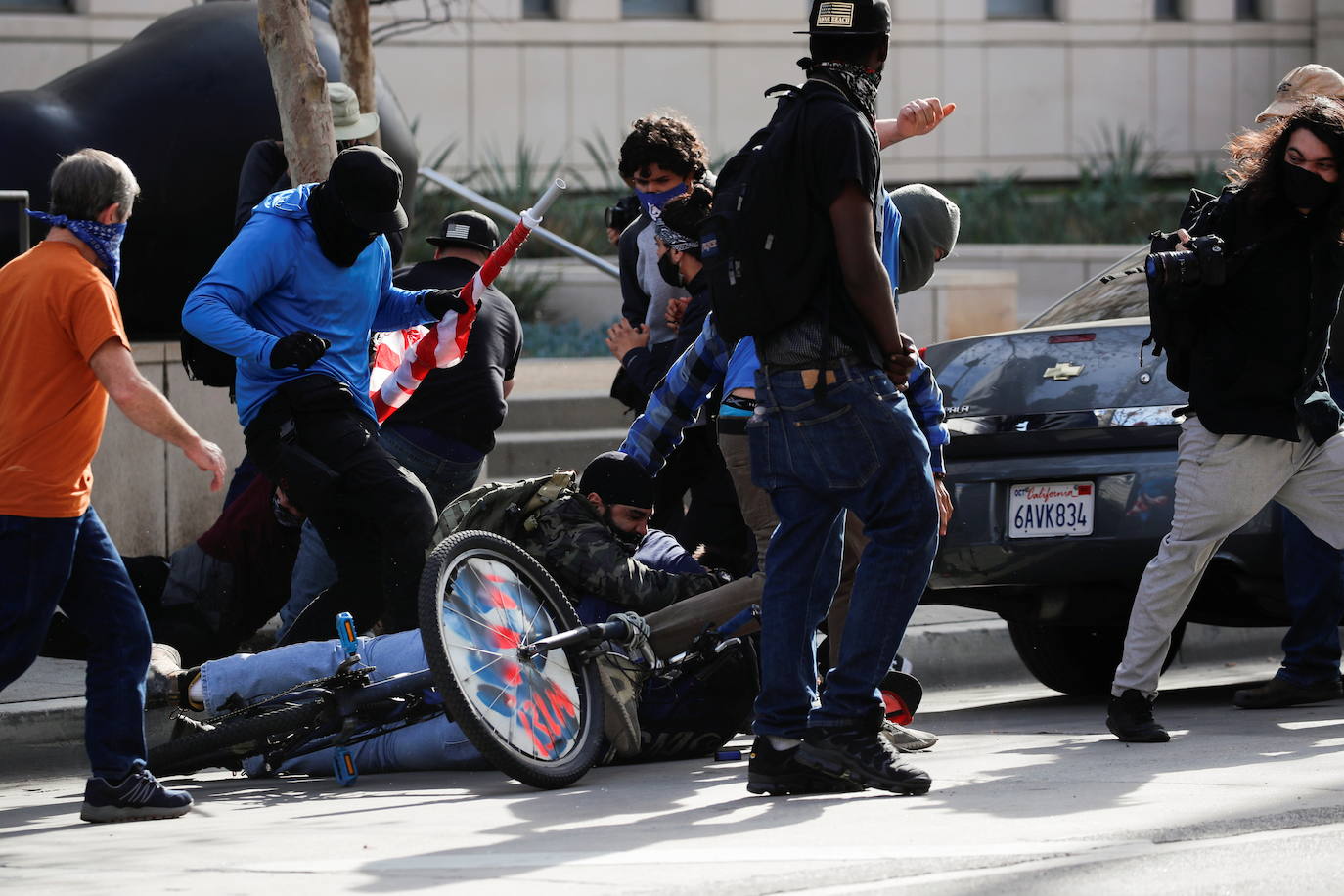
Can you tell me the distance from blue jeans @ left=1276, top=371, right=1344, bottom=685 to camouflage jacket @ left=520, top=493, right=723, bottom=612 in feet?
6.93

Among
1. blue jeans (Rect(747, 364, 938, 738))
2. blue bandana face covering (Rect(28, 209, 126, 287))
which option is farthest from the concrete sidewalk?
blue jeans (Rect(747, 364, 938, 738))

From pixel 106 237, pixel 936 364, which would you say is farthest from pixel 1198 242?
pixel 106 237

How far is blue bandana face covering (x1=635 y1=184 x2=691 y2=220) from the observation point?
7.24 meters

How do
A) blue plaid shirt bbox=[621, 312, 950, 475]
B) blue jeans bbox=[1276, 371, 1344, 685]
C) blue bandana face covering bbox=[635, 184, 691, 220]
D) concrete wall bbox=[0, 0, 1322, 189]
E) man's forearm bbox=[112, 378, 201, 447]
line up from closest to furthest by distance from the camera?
man's forearm bbox=[112, 378, 201, 447], blue plaid shirt bbox=[621, 312, 950, 475], blue jeans bbox=[1276, 371, 1344, 685], blue bandana face covering bbox=[635, 184, 691, 220], concrete wall bbox=[0, 0, 1322, 189]

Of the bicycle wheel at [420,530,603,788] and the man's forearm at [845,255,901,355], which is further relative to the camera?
the bicycle wheel at [420,530,603,788]

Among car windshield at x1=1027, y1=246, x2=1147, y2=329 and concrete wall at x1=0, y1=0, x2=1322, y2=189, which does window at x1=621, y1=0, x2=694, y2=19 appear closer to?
concrete wall at x1=0, y1=0, x2=1322, y2=189

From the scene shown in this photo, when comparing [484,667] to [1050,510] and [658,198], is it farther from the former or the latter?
[1050,510]

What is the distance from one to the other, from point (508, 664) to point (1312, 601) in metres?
2.82

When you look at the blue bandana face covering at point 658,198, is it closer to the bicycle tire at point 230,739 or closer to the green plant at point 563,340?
the bicycle tire at point 230,739

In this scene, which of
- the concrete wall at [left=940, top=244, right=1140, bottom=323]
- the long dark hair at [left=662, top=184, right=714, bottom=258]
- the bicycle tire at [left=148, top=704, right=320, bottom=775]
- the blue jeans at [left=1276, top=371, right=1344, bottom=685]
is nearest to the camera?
the bicycle tire at [left=148, top=704, right=320, bottom=775]

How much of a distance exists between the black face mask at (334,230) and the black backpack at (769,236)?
58.1 inches

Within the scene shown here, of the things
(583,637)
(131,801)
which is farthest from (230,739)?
(583,637)

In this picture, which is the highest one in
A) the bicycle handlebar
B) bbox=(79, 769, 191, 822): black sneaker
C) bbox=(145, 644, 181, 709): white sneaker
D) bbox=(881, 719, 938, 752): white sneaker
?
the bicycle handlebar

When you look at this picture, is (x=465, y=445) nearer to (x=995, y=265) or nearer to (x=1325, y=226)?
(x=1325, y=226)
